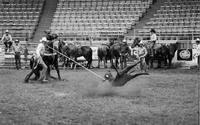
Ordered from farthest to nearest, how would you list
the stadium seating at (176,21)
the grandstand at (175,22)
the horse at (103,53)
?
the stadium seating at (176,21)
the grandstand at (175,22)
the horse at (103,53)

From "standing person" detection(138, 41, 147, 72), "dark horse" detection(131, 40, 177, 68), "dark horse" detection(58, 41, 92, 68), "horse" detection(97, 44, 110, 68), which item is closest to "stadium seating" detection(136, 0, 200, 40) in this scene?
"dark horse" detection(131, 40, 177, 68)

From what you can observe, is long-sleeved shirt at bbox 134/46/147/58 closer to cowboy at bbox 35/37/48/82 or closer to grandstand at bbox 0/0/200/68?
grandstand at bbox 0/0/200/68

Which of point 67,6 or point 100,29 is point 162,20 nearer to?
point 100,29

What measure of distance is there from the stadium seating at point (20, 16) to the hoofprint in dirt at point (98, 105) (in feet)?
61.5

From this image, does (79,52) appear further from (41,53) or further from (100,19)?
(41,53)

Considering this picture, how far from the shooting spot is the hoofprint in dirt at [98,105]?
27.9 ft

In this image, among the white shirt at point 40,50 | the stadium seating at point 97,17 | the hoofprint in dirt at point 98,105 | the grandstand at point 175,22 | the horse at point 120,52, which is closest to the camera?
the hoofprint in dirt at point 98,105

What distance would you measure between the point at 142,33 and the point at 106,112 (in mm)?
21307

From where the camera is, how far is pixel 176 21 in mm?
31125

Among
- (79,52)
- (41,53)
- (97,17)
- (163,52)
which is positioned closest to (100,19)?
(97,17)

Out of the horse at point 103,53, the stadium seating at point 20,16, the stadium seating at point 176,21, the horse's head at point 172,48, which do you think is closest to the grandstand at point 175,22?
the stadium seating at point 176,21

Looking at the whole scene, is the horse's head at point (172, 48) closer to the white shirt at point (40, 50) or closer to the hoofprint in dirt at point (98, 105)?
the hoofprint in dirt at point (98, 105)

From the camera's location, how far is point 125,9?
34.0 m

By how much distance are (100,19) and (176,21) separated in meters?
6.13
